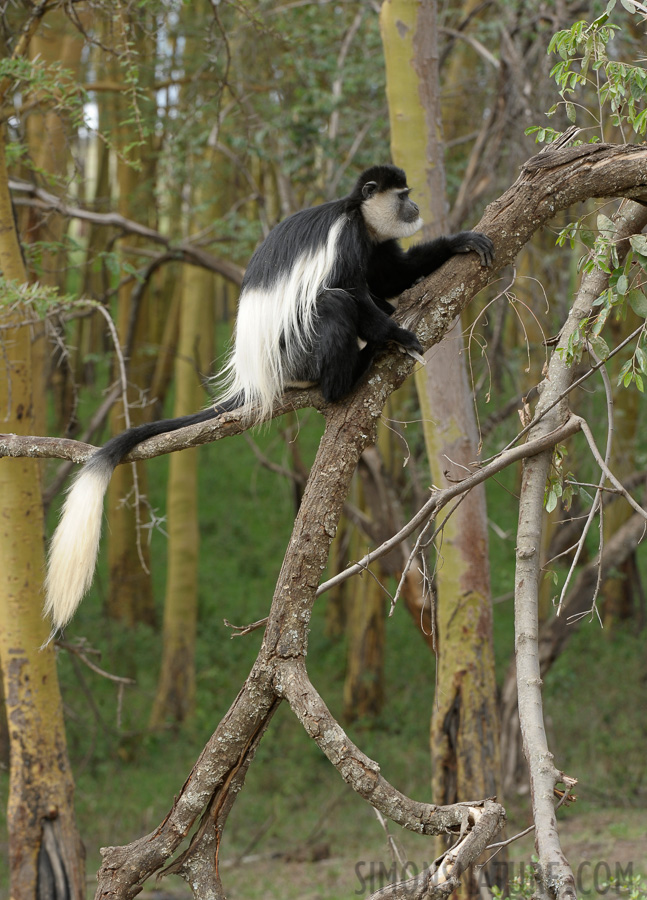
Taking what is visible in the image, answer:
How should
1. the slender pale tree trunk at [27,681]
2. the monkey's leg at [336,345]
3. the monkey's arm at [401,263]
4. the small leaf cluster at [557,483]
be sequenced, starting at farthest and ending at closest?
the slender pale tree trunk at [27,681] → the monkey's arm at [401,263] → the monkey's leg at [336,345] → the small leaf cluster at [557,483]

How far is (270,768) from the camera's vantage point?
6.04 metres

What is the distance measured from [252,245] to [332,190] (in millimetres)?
883

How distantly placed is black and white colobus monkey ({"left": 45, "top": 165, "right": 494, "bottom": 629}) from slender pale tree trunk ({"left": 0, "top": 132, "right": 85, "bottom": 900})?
840mm

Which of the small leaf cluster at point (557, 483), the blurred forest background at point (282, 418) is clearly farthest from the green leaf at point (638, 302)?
the blurred forest background at point (282, 418)

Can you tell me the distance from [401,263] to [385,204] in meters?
0.21

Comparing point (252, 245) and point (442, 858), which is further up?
point (252, 245)

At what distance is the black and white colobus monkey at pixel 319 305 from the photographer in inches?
74.4

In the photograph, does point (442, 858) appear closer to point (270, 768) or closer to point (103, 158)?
point (270, 768)

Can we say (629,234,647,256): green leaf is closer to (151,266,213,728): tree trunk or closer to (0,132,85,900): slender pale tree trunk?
(0,132,85,900): slender pale tree trunk

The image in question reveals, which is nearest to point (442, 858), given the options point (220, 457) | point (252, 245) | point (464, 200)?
point (464, 200)

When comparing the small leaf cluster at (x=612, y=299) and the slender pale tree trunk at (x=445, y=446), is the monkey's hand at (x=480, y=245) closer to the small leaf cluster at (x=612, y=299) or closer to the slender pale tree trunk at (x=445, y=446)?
the small leaf cluster at (x=612, y=299)

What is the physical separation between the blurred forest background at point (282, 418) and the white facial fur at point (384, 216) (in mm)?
668

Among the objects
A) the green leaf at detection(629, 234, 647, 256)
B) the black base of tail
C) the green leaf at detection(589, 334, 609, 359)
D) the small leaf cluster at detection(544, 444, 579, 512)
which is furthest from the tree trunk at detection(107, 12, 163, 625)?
the green leaf at detection(629, 234, 647, 256)

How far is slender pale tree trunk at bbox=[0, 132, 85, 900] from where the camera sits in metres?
2.88
